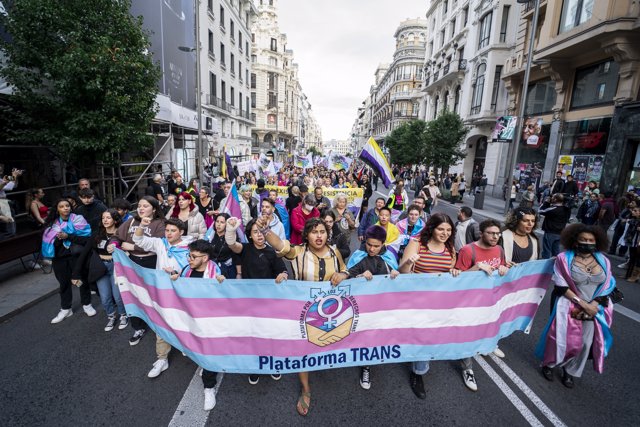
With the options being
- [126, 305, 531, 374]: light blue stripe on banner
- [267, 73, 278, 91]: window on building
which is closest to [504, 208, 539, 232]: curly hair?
[126, 305, 531, 374]: light blue stripe on banner

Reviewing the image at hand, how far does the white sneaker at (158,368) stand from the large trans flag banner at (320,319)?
48 cm

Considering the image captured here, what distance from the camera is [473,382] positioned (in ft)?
11.0

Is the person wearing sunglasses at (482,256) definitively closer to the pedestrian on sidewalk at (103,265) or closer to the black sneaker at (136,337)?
the black sneaker at (136,337)

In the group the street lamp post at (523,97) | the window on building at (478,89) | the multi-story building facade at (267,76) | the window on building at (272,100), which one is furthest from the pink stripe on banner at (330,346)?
the window on building at (272,100)

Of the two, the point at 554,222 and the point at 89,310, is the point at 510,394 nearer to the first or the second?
the point at 554,222

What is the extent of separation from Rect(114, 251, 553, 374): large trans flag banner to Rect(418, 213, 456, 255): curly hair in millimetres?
405

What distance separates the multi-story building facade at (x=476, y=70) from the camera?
76.0 ft

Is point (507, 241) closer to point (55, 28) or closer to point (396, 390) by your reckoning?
point (396, 390)

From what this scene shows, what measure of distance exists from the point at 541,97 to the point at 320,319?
2251cm

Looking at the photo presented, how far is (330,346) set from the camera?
305 centimetres

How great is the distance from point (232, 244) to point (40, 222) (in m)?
5.45

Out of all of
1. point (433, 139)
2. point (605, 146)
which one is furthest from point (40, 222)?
point (433, 139)

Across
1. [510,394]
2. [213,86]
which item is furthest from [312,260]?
A: [213,86]

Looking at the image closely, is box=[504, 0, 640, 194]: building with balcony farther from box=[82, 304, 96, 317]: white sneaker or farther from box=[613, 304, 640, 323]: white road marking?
box=[82, 304, 96, 317]: white sneaker
